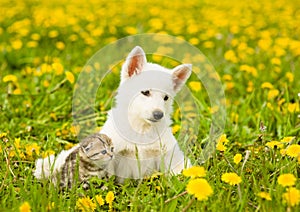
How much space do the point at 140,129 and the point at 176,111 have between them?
1696 mm

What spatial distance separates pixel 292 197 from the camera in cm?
276

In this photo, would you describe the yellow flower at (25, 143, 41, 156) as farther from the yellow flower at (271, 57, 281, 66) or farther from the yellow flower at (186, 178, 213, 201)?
the yellow flower at (271, 57, 281, 66)

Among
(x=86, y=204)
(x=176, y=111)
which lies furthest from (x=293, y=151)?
(x=176, y=111)

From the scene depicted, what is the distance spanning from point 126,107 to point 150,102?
247 mm

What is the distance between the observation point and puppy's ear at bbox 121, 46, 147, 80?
3516 mm

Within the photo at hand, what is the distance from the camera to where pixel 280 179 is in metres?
2.86

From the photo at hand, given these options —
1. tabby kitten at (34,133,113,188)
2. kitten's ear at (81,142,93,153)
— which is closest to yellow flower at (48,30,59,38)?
tabby kitten at (34,133,113,188)

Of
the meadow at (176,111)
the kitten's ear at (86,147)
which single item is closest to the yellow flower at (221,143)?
the meadow at (176,111)

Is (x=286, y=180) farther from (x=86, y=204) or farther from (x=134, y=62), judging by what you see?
(x=134, y=62)

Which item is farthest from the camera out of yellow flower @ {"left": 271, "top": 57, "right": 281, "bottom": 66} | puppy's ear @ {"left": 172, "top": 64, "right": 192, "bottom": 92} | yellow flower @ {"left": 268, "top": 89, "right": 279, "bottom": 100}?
yellow flower @ {"left": 271, "top": 57, "right": 281, "bottom": 66}

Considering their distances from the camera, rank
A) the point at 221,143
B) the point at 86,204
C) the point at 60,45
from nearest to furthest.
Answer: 1. the point at 86,204
2. the point at 221,143
3. the point at 60,45

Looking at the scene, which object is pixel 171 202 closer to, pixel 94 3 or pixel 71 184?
pixel 71 184

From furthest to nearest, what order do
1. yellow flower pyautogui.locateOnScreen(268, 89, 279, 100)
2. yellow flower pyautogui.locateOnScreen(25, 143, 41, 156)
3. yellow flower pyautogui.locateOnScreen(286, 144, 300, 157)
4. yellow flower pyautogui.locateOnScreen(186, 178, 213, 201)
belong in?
yellow flower pyautogui.locateOnScreen(268, 89, 279, 100) → yellow flower pyautogui.locateOnScreen(25, 143, 41, 156) → yellow flower pyautogui.locateOnScreen(286, 144, 300, 157) → yellow flower pyautogui.locateOnScreen(186, 178, 213, 201)

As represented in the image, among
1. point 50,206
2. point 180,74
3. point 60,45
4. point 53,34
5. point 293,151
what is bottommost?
point 50,206
